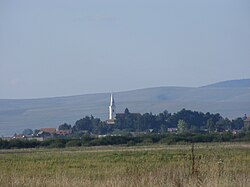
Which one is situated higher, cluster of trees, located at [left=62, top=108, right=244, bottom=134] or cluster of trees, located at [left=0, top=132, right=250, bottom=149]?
cluster of trees, located at [left=62, top=108, right=244, bottom=134]

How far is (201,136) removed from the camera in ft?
285

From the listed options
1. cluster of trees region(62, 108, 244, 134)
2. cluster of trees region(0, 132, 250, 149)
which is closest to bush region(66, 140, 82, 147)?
cluster of trees region(0, 132, 250, 149)

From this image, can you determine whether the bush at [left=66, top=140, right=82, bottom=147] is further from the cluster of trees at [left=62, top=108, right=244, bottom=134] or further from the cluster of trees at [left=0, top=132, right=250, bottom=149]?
the cluster of trees at [left=62, top=108, right=244, bottom=134]

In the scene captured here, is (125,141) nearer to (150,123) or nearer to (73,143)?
(73,143)

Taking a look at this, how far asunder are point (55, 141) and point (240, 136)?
Answer: 19942 millimetres

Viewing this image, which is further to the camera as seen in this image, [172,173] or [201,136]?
[201,136]

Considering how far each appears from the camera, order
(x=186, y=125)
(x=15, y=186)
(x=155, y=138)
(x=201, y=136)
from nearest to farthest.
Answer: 1. (x=15, y=186)
2. (x=201, y=136)
3. (x=155, y=138)
4. (x=186, y=125)

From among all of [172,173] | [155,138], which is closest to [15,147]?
[155,138]

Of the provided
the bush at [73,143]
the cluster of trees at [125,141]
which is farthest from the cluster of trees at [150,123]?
the bush at [73,143]

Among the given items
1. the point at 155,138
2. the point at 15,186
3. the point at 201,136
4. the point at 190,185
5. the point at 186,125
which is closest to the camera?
the point at 190,185

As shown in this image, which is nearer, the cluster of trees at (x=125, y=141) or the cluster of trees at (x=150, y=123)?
the cluster of trees at (x=125, y=141)

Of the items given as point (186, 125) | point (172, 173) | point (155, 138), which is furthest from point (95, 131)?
point (172, 173)

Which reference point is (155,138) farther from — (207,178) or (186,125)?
(207,178)

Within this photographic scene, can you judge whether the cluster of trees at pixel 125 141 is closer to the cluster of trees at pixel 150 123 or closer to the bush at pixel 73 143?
the bush at pixel 73 143
